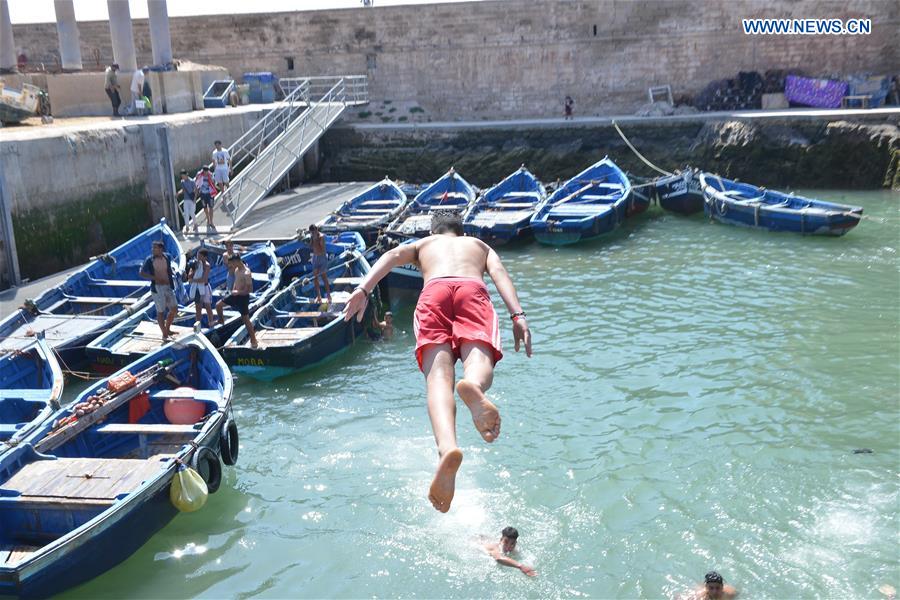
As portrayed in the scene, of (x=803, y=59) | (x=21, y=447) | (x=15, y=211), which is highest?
(x=803, y=59)

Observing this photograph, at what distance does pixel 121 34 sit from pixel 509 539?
2129 cm

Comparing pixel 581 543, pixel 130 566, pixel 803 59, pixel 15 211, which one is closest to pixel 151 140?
pixel 15 211

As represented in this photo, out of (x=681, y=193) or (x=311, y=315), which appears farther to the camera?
(x=681, y=193)

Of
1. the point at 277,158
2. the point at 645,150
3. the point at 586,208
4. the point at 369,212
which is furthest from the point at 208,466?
the point at 645,150

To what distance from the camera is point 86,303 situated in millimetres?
14117

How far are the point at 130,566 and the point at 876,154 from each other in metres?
23.9

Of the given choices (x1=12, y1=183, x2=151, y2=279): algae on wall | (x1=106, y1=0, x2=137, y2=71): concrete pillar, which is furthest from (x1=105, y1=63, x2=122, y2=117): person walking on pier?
(x1=12, y1=183, x2=151, y2=279): algae on wall

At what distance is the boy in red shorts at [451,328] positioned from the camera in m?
4.47

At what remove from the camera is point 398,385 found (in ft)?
40.8

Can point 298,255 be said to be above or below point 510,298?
below

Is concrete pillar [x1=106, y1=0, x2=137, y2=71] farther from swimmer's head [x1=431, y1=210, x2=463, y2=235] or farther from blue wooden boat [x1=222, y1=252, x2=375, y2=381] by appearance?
swimmer's head [x1=431, y1=210, x2=463, y2=235]

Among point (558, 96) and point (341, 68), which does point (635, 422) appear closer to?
point (558, 96)

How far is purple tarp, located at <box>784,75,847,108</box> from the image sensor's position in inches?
1133

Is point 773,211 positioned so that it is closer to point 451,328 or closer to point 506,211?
point 506,211
